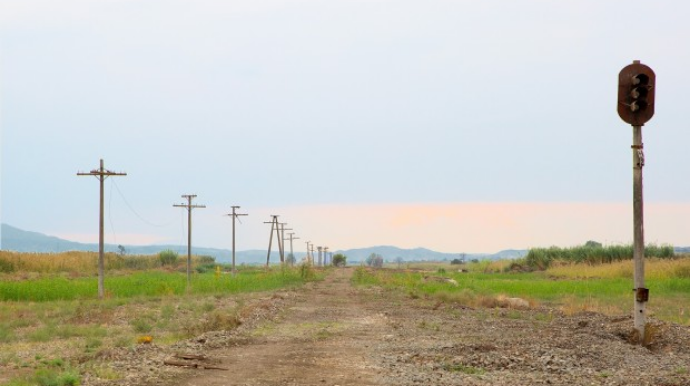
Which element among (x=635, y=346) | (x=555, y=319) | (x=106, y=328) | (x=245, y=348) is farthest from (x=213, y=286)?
(x=635, y=346)

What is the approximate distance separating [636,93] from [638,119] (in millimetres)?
548

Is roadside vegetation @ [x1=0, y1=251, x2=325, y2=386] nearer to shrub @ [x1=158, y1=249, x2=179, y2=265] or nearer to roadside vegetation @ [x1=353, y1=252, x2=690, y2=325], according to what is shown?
roadside vegetation @ [x1=353, y1=252, x2=690, y2=325]

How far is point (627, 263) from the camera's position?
6262cm

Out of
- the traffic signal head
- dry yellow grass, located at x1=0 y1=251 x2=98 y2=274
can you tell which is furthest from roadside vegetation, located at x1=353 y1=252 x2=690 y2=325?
dry yellow grass, located at x1=0 y1=251 x2=98 y2=274

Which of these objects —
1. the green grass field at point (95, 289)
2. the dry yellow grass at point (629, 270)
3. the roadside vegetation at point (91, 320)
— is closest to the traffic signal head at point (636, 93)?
the roadside vegetation at point (91, 320)

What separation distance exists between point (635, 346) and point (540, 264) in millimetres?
74891

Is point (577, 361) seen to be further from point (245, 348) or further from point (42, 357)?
point (42, 357)

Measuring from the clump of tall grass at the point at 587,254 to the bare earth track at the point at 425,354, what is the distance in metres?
52.9

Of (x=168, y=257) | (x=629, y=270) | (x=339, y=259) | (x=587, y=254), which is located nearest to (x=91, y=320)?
(x=629, y=270)

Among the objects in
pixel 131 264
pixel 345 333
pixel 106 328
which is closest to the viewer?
pixel 345 333

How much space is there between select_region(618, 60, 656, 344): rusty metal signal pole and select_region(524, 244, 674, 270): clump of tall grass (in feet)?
192

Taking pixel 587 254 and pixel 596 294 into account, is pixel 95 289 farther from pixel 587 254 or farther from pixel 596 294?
pixel 587 254

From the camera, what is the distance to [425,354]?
16.6 m

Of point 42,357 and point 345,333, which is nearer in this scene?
point 42,357
